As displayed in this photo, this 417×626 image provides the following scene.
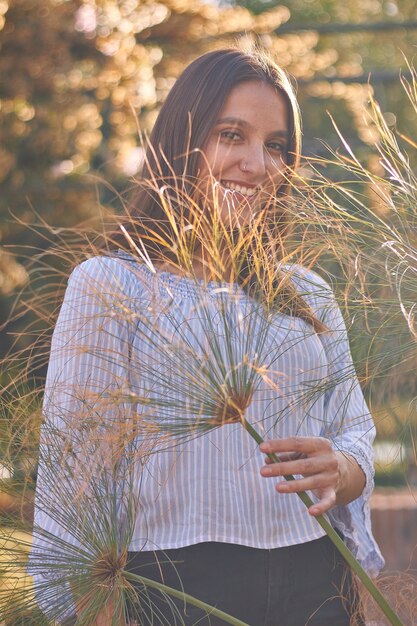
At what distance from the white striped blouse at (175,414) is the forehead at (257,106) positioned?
0.28 m

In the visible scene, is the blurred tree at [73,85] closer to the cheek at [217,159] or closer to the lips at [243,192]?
the cheek at [217,159]

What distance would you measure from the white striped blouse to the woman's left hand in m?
0.03

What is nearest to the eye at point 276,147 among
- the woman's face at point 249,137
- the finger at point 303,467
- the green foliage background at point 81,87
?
the woman's face at point 249,137

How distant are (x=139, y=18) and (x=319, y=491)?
434cm

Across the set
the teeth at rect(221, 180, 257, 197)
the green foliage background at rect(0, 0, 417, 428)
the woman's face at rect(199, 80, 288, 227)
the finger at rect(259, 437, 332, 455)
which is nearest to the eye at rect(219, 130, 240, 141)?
the woman's face at rect(199, 80, 288, 227)

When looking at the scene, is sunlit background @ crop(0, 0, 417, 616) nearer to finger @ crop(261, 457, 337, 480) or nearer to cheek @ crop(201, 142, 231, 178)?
cheek @ crop(201, 142, 231, 178)

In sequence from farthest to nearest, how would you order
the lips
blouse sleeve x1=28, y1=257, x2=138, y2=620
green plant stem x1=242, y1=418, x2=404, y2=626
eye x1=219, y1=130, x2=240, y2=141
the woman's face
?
1. eye x1=219, y1=130, x2=240, y2=141
2. the woman's face
3. the lips
4. blouse sleeve x1=28, y1=257, x2=138, y2=620
5. green plant stem x1=242, y1=418, x2=404, y2=626

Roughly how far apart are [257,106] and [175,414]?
24.3 inches

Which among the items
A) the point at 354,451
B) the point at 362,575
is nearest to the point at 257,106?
the point at 354,451

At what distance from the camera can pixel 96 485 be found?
0.93 metres

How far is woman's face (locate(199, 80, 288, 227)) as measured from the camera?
1195mm

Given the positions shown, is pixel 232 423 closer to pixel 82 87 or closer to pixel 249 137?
pixel 249 137

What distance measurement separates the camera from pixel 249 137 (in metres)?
1.32

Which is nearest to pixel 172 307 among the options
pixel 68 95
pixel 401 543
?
pixel 401 543
